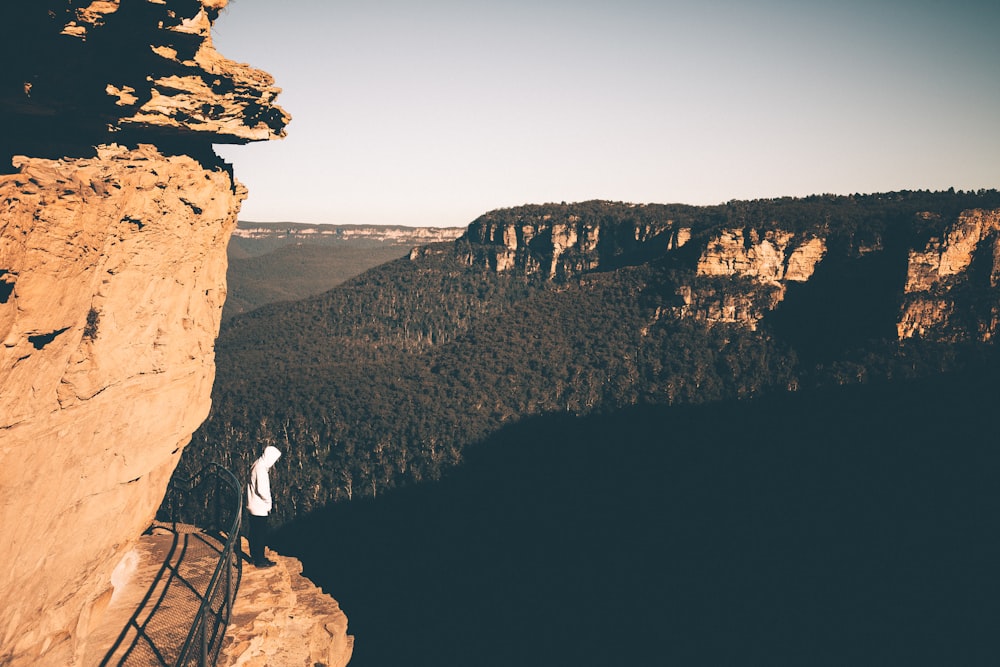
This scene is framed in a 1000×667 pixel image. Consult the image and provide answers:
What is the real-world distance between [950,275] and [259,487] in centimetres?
7733

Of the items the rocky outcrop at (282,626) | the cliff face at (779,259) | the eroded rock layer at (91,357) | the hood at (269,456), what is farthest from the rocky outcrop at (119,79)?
the cliff face at (779,259)

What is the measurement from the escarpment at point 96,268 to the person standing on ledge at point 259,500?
218 centimetres

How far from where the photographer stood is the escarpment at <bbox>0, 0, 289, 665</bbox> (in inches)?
251

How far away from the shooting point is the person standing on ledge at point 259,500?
1224cm

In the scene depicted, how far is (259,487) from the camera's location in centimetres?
1249

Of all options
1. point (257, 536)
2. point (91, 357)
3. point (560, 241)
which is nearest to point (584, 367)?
point (560, 241)

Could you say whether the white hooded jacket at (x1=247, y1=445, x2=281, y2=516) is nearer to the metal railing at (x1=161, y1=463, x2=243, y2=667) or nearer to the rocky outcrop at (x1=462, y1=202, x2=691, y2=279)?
the metal railing at (x1=161, y1=463, x2=243, y2=667)

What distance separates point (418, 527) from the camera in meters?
62.6

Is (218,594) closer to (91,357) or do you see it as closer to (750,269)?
(91,357)

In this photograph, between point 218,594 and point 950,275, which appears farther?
point 950,275

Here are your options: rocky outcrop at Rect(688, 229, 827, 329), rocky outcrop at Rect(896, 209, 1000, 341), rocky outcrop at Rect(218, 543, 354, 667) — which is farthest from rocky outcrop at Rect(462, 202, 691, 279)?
rocky outcrop at Rect(218, 543, 354, 667)

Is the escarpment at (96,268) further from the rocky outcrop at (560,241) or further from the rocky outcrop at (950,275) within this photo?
the rocky outcrop at (560,241)

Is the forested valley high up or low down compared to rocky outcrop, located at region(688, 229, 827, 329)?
down

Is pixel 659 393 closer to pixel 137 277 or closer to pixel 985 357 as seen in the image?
pixel 985 357
